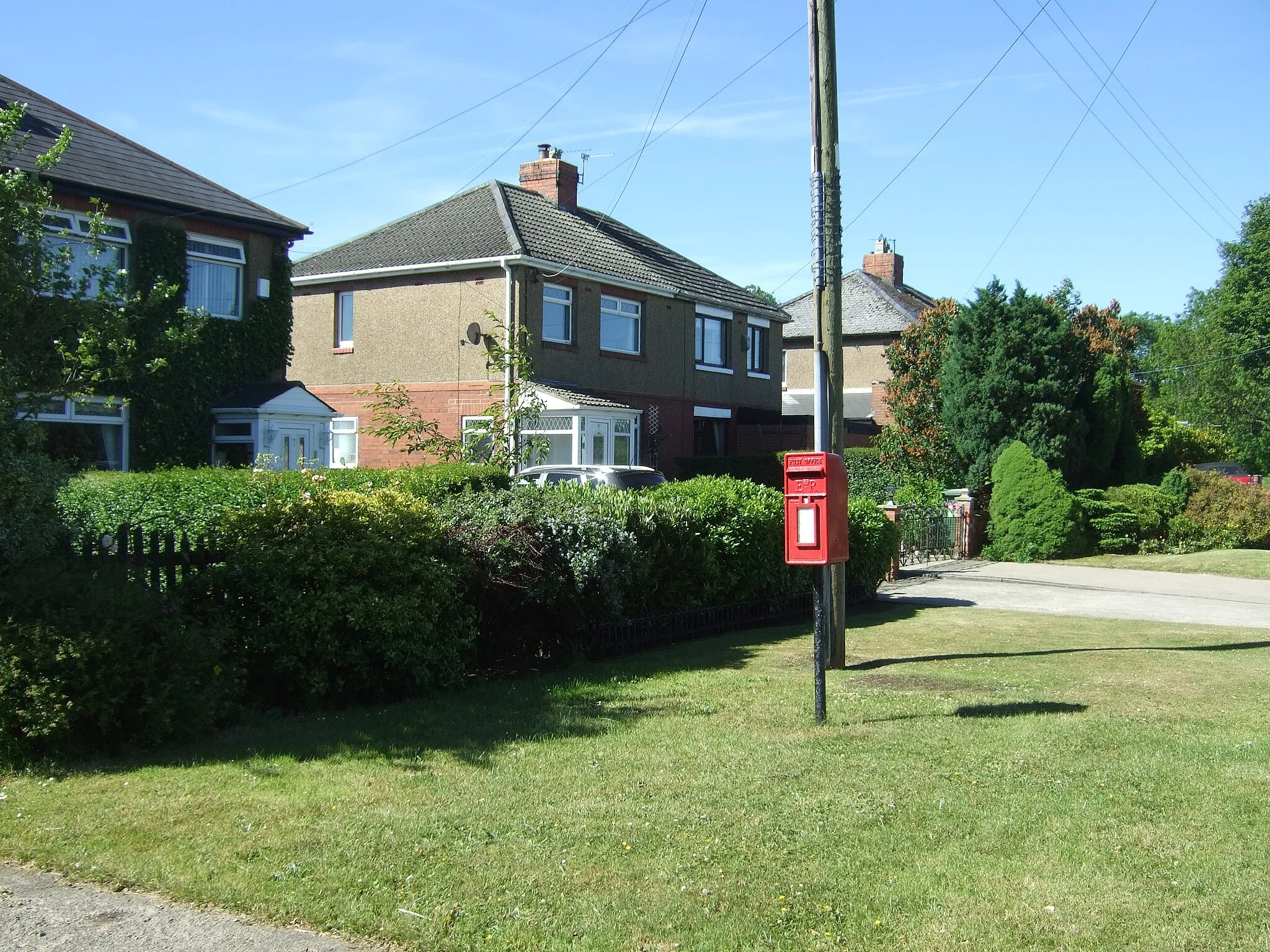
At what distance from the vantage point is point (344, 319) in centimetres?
2992

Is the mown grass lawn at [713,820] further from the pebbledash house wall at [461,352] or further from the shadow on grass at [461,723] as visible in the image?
the pebbledash house wall at [461,352]

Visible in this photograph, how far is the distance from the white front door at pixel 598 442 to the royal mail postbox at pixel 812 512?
1850 cm

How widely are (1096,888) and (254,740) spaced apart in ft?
16.3

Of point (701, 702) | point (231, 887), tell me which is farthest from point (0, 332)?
point (701, 702)

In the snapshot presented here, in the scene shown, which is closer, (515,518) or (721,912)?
(721,912)

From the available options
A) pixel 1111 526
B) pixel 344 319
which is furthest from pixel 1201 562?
pixel 344 319

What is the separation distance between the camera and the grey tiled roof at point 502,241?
27.8 metres

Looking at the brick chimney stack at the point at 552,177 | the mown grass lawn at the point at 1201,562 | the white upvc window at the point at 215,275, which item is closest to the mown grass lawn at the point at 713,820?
the mown grass lawn at the point at 1201,562

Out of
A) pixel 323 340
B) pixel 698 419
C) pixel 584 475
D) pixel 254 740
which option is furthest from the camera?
pixel 698 419

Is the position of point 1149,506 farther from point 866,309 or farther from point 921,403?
point 866,309

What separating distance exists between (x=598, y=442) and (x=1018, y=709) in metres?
19.6

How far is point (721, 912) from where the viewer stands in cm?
455

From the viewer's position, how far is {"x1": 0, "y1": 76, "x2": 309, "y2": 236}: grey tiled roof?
2088cm

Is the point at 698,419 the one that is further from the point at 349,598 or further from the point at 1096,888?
the point at 1096,888
